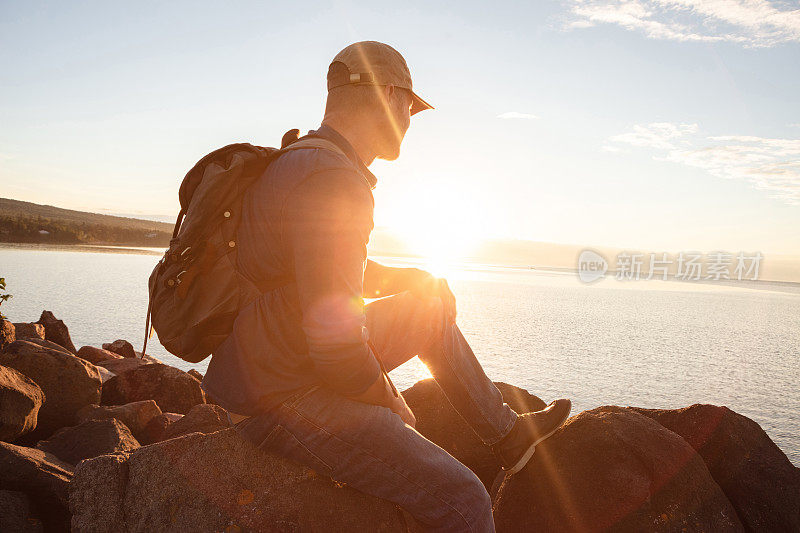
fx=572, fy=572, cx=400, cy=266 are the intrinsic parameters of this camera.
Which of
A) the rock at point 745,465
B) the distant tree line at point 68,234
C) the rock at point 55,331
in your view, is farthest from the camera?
the distant tree line at point 68,234

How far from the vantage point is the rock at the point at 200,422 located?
245 inches

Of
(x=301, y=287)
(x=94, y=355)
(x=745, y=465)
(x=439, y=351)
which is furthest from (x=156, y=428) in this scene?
(x=745, y=465)

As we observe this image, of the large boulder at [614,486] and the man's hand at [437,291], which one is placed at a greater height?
the man's hand at [437,291]

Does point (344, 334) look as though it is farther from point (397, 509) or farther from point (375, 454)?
point (397, 509)

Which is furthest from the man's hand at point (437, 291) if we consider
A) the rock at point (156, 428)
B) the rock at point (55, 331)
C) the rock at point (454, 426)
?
Answer: the rock at point (55, 331)

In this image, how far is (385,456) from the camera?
2.78m

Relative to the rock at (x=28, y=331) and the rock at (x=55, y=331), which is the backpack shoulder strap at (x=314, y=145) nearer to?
the rock at (x=28, y=331)

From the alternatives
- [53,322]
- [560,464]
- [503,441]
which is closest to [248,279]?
[503,441]

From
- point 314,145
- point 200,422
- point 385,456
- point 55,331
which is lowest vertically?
point 55,331

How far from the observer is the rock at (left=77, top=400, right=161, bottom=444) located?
6.96m

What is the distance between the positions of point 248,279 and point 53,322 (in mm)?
11214

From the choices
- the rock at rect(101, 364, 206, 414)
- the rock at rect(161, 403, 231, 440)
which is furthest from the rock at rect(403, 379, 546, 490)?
the rock at rect(101, 364, 206, 414)

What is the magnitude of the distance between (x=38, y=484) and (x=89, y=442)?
1200mm

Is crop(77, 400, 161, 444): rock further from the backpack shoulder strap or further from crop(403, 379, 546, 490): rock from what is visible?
the backpack shoulder strap
